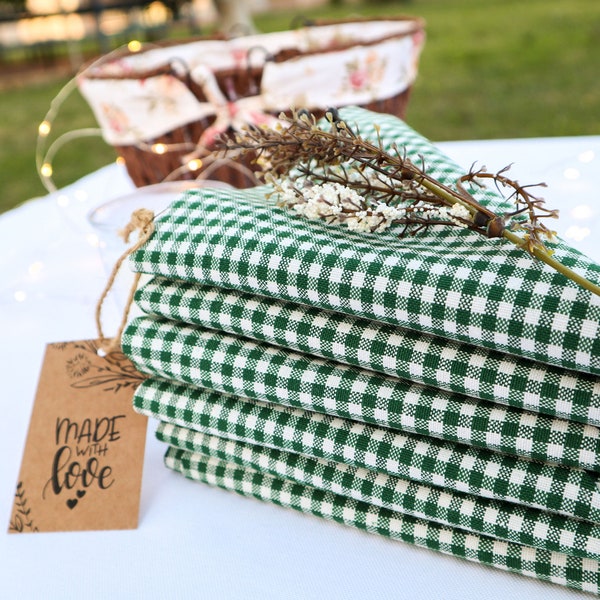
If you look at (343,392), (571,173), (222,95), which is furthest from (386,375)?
(222,95)

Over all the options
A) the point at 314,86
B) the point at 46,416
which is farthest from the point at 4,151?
the point at 46,416

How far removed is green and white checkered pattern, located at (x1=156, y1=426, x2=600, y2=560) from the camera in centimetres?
38

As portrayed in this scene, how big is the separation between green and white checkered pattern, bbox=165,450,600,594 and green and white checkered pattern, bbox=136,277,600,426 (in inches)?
3.5

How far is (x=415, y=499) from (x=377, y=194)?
18 cm

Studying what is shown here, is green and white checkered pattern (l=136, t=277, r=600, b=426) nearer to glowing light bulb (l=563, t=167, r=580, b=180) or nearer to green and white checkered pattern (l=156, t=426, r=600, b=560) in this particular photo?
green and white checkered pattern (l=156, t=426, r=600, b=560)

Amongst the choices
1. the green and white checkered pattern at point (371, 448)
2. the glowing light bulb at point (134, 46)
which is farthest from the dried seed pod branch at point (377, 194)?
the glowing light bulb at point (134, 46)

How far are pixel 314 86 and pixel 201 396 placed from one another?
0.56 metres

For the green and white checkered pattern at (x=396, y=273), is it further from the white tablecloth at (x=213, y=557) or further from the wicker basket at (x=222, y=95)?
the wicker basket at (x=222, y=95)

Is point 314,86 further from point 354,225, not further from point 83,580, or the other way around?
point 83,580

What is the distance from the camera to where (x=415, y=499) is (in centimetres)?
42

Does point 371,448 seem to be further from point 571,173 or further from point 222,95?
point 222,95

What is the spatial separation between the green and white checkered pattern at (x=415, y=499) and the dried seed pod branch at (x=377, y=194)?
0.14 metres

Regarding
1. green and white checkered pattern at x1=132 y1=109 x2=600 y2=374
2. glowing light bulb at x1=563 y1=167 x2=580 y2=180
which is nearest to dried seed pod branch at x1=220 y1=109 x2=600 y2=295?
green and white checkered pattern at x1=132 y1=109 x2=600 y2=374

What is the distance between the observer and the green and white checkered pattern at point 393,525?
1.26 ft
